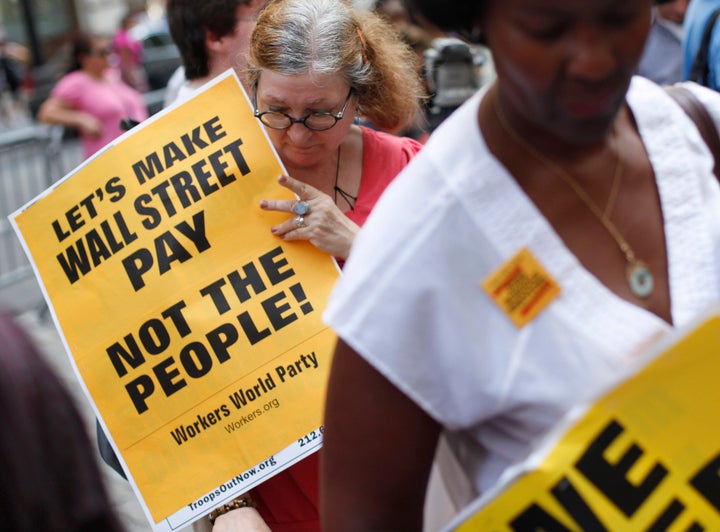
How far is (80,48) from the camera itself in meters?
7.65

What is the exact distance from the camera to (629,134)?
148 cm

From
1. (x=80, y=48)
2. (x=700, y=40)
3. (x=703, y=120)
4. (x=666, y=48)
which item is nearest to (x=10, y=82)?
(x=80, y=48)

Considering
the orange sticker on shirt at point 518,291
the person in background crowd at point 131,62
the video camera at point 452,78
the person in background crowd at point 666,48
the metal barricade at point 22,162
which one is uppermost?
the person in background crowd at point 131,62

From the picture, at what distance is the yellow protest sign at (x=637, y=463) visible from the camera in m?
1.25

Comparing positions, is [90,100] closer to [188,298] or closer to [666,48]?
[666,48]

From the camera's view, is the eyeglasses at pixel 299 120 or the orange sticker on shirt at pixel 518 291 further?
the eyeglasses at pixel 299 120

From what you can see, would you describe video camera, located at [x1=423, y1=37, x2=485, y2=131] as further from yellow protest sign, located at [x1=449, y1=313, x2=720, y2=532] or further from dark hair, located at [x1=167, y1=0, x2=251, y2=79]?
yellow protest sign, located at [x1=449, y1=313, x2=720, y2=532]

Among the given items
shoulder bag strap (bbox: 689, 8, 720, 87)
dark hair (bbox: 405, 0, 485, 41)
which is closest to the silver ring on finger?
dark hair (bbox: 405, 0, 485, 41)

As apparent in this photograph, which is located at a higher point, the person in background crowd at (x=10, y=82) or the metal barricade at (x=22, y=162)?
the person in background crowd at (x=10, y=82)

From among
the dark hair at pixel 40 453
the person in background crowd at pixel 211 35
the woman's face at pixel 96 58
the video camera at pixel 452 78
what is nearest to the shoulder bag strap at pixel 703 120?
the dark hair at pixel 40 453

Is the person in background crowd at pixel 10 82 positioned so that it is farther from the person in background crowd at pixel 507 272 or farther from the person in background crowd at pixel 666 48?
the person in background crowd at pixel 507 272

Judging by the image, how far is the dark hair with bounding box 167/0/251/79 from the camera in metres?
3.21

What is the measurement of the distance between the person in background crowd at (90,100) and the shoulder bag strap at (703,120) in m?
5.86

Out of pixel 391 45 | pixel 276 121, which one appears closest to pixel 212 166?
pixel 276 121
